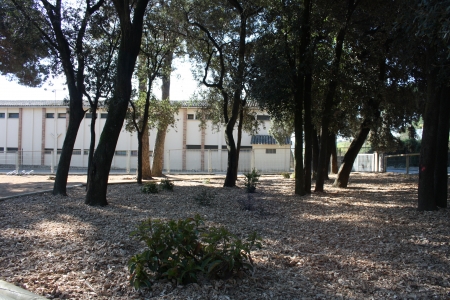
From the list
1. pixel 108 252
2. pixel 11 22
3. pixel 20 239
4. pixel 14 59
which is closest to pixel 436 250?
pixel 108 252

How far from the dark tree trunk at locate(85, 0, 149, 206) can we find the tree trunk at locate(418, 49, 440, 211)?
21.8 ft

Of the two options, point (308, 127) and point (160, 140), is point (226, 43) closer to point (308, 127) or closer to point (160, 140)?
Answer: point (308, 127)

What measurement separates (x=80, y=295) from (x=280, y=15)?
33.5 ft

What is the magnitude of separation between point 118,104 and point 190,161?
84.2 feet

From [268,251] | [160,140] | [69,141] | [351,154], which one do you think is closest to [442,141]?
[268,251]

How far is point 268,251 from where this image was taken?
18.1ft

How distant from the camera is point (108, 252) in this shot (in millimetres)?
5340

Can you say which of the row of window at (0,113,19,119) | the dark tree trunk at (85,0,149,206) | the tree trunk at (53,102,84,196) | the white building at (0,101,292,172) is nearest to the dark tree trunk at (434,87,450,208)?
the dark tree trunk at (85,0,149,206)

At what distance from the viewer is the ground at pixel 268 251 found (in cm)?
409

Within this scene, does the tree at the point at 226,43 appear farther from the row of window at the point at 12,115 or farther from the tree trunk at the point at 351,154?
the row of window at the point at 12,115

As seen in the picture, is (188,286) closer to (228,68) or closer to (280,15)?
(280,15)

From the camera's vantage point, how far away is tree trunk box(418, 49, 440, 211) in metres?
8.21

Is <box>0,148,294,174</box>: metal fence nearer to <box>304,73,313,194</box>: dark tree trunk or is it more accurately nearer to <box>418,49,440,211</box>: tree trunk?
<box>304,73,313,194</box>: dark tree trunk

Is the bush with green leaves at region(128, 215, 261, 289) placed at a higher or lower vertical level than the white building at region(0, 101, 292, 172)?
lower
